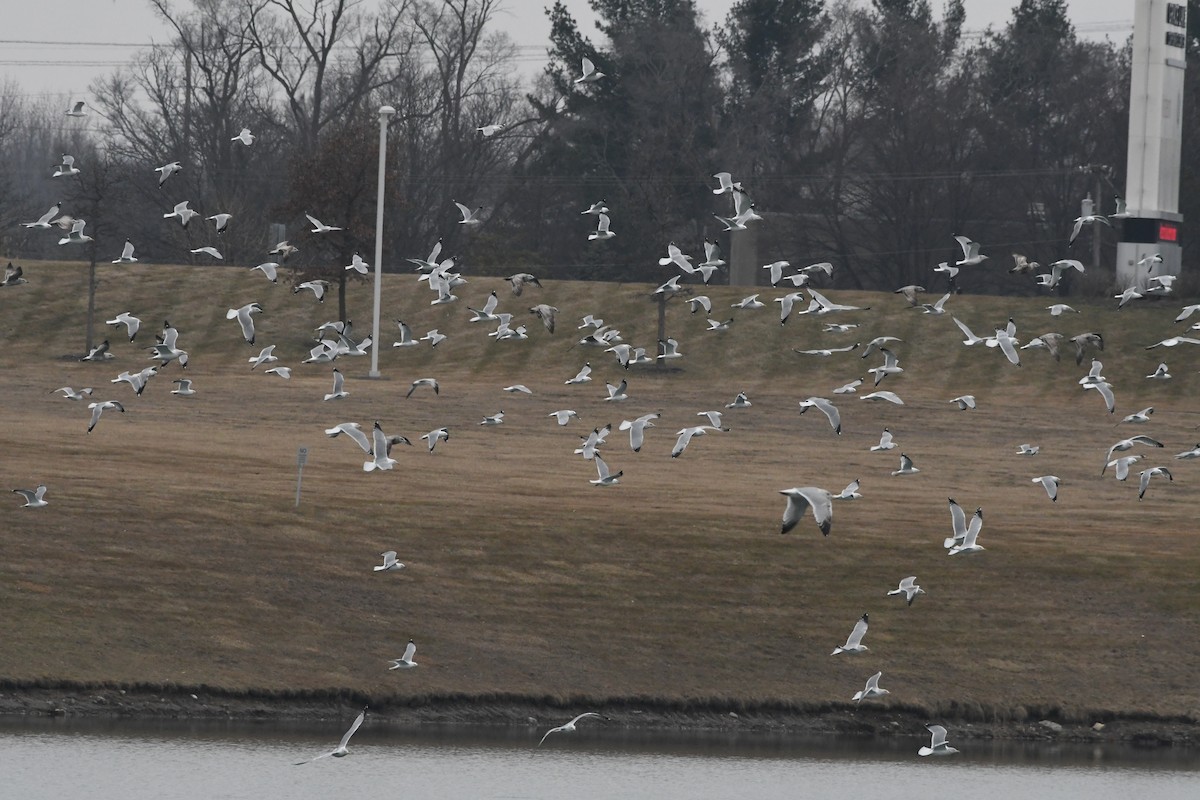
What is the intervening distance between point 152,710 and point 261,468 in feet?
42.5

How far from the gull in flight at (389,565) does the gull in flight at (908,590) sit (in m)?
8.68

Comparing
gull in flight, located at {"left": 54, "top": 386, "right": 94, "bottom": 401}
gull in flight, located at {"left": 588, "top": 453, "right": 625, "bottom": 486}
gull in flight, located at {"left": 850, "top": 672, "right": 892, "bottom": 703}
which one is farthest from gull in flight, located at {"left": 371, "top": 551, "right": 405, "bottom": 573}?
gull in flight, located at {"left": 54, "top": 386, "right": 94, "bottom": 401}

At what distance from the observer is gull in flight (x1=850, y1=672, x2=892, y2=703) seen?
103 feet

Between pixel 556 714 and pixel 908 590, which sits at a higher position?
pixel 908 590

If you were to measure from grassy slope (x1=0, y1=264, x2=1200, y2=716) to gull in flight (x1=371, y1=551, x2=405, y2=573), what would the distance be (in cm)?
27

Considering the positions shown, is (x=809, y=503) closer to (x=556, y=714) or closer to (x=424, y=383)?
(x=556, y=714)

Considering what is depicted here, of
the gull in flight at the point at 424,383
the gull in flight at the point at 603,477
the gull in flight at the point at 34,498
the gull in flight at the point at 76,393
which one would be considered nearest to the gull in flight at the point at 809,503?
the gull in flight at the point at 603,477

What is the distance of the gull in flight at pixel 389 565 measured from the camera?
3456cm

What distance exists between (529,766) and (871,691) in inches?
233

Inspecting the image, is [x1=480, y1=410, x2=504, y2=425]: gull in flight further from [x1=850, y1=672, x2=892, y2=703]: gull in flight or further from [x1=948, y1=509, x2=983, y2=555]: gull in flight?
[x1=850, y1=672, x2=892, y2=703]: gull in flight

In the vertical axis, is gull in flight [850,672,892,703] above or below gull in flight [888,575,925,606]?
below

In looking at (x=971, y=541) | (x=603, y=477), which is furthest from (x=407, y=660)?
(x=971, y=541)

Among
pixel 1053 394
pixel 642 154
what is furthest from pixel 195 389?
pixel 642 154

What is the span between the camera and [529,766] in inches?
1147
